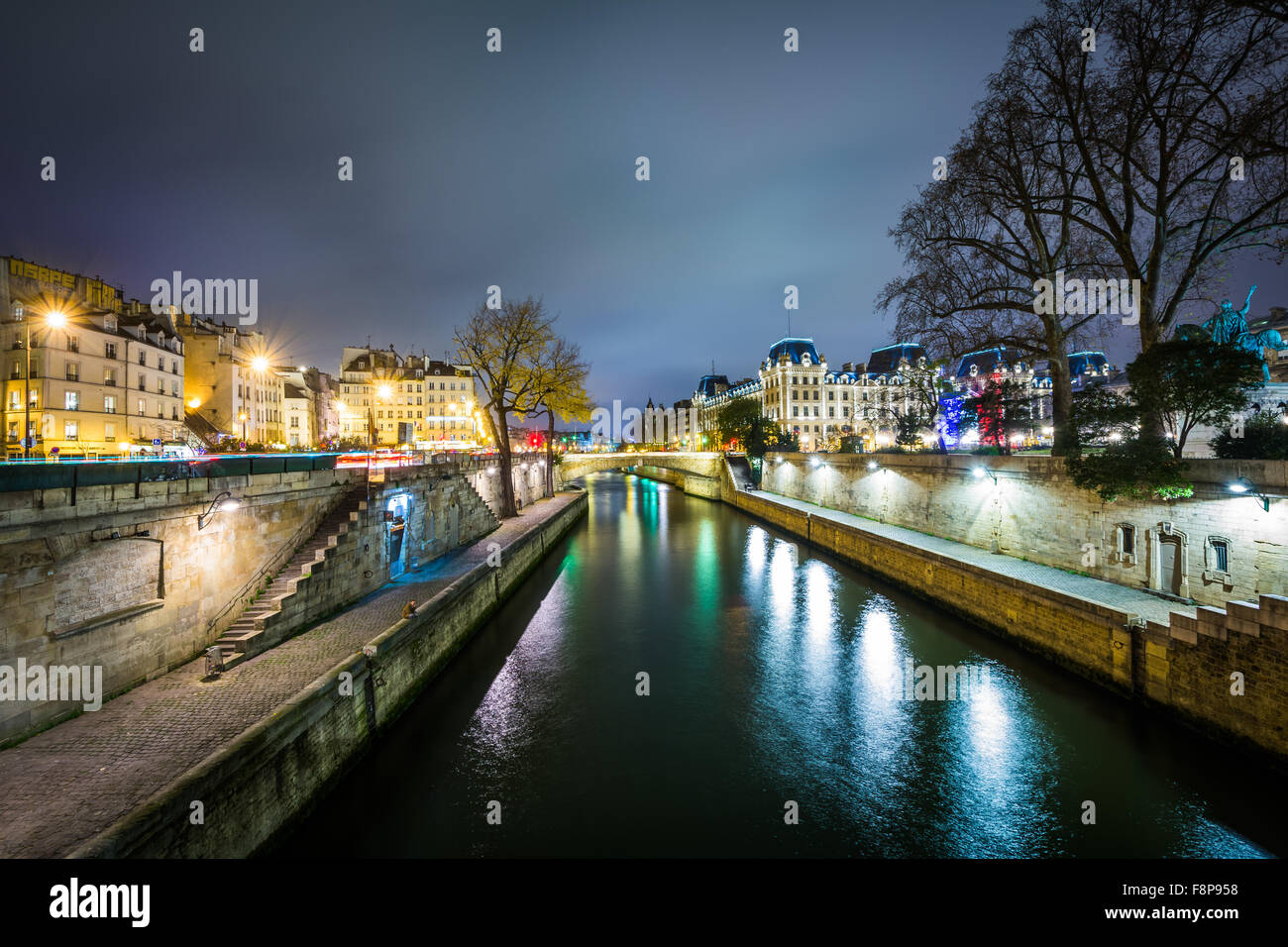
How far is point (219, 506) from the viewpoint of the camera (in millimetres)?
10539

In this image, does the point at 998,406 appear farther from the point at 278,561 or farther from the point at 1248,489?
the point at 278,561

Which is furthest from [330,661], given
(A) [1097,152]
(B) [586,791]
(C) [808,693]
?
(A) [1097,152]

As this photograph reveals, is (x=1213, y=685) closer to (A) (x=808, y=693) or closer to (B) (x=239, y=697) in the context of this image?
(A) (x=808, y=693)

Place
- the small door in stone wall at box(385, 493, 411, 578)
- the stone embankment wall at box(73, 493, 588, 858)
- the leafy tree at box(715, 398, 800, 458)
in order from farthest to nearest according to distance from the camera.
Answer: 1. the leafy tree at box(715, 398, 800, 458)
2. the small door in stone wall at box(385, 493, 411, 578)
3. the stone embankment wall at box(73, 493, 588, 858)

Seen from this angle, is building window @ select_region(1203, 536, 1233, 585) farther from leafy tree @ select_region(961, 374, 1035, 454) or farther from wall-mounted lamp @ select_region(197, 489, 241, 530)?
wall-mounted lamp @ select_region(197, 489, 241, 530)

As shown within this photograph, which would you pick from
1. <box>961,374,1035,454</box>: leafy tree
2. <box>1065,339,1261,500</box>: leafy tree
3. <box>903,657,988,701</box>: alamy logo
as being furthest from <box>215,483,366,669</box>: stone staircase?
<box>961,374,1035,454</box>: leafy tree

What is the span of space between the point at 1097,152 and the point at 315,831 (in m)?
26.8

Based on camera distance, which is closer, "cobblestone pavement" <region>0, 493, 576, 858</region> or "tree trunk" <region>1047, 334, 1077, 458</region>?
"cobblestone pavement" <region>0, 493, 576, 858</region>

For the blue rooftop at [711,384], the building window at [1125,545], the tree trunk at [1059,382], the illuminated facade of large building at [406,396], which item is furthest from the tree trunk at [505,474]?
the blue rooftop at [711,384]

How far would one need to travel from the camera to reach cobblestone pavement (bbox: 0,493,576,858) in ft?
18.4

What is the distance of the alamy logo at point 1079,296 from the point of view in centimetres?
1822

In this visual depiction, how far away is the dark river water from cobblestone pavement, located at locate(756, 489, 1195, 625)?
2.20 meters

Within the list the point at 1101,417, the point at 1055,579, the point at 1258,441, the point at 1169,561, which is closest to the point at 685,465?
the point at 1055,579

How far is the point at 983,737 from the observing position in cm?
1119
